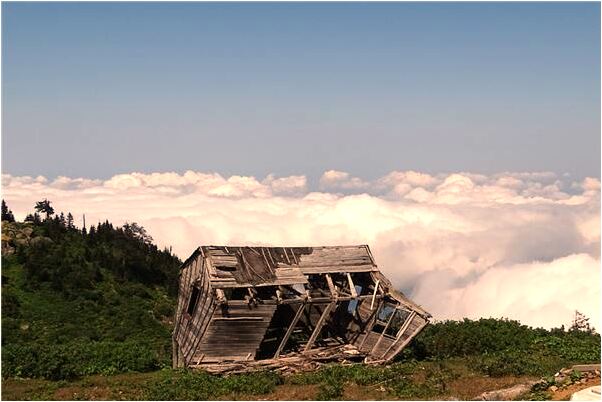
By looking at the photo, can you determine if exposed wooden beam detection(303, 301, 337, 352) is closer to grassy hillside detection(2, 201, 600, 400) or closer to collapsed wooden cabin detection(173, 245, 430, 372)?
collapsed wooden cabin detection(173, 245, 430, 372)

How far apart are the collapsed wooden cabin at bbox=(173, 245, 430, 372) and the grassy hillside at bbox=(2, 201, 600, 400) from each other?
1351 millimetres

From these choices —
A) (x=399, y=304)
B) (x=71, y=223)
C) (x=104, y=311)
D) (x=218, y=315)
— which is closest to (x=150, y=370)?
(x=218, y=315)

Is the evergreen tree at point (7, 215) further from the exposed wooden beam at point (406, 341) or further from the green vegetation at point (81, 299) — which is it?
the exposed wooden beam at point (406, 341)

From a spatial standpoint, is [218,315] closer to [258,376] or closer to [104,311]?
[258,376]

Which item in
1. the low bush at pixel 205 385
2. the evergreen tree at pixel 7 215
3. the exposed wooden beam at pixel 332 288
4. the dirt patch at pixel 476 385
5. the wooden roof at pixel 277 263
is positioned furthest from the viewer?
the evergreen tree at pixel 7 215

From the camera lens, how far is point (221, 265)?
2777 cm

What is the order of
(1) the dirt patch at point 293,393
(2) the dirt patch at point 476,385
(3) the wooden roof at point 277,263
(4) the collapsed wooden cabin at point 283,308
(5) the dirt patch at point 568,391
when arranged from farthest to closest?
(3) the wooden roof at point 277,263, (4) the collapsed wooden cabin at point 283,308, (1) the dirt patch at point 293,393, (2) the dirt patch at point 476,385, (5) the dirt patch at point 568,391

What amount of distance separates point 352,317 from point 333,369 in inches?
209

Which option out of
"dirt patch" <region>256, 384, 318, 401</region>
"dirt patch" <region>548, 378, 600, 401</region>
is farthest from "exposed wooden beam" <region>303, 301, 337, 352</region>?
"dirt patch" <region>548, 378, 600, 401</region>

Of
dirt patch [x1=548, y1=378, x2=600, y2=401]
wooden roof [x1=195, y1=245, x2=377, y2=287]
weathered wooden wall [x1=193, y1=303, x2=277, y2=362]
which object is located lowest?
dirt patch [x1=548, y1=378, x2=600, y2=401]

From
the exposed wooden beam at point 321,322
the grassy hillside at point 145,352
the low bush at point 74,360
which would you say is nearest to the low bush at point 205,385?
the grassy hillside at point 145,352

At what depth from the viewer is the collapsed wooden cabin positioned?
88.4ft

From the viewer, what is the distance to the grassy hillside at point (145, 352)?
23.8 metres

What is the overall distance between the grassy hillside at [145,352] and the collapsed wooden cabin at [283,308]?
4.43ft
